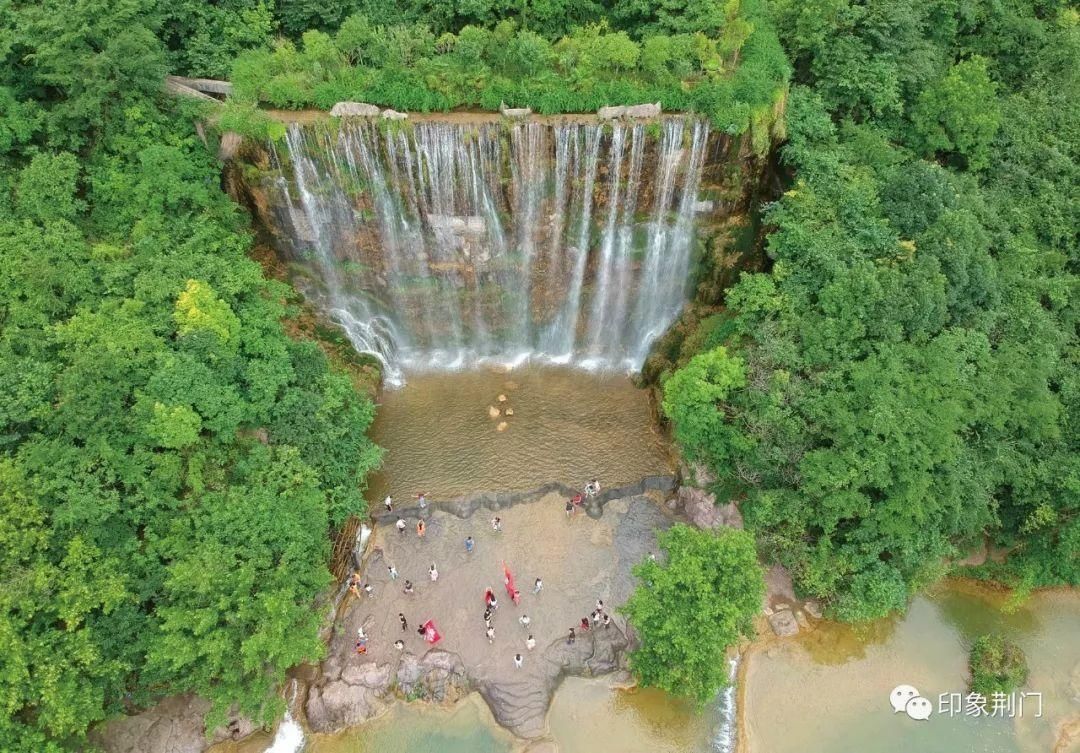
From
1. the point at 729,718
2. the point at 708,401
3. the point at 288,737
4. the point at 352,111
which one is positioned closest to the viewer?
the point at 288,737

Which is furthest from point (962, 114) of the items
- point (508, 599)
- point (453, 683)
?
point (453, 683)

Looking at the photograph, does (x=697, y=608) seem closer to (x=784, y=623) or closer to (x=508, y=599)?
(x=784, y=623)

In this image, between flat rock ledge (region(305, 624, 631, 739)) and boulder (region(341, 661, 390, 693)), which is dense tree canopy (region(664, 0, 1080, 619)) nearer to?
flat rock ledge (region(305, 624, 631, 739))

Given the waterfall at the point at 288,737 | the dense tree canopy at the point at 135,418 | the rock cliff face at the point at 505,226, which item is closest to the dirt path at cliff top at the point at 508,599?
the waterfall at the point at 288,737

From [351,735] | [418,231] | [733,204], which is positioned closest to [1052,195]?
[733,204]

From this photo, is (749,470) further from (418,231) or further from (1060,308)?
(418,231)
